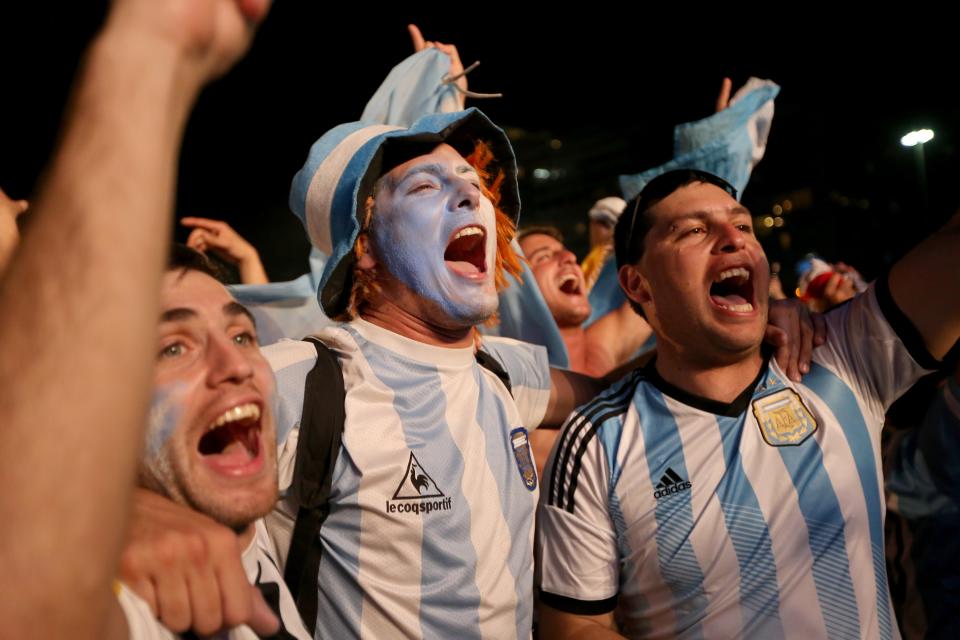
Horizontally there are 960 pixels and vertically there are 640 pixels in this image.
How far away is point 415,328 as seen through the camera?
195cm

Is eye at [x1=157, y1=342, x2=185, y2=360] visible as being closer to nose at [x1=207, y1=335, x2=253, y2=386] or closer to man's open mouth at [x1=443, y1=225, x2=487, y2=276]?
nose at [x1=207, y1=335, x2=253, y2=386]

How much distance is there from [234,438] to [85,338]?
767 millimetres

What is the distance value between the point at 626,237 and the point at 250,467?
5.31ft

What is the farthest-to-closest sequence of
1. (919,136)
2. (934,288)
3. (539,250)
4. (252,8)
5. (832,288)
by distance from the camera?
(539,250)
(919,136)
(832,288)
(934,288)
(252,8)

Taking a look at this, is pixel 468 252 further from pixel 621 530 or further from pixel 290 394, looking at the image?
Answer: pixel 621 530

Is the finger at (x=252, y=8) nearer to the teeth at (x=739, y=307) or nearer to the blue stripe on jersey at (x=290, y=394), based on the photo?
the blue stripe on jersey at (x=290, y=394)

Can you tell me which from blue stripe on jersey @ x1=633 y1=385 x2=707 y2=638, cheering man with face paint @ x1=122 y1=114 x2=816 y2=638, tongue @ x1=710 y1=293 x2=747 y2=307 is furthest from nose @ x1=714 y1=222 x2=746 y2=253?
cheering man with face paint @ x1=122 y1=114 x2=816 y2=638

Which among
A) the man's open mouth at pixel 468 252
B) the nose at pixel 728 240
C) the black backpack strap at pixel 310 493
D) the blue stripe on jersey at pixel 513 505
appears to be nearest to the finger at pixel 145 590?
the black backpack strap at pixel 310 493

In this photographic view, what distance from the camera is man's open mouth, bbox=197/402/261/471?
44.9 inches

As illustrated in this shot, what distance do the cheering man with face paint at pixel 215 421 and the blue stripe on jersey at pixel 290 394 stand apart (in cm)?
30

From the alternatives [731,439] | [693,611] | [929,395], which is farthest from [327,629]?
[929,395]

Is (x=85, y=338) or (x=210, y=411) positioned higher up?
(x=85, y=338)

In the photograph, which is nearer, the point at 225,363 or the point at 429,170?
the point at 225,363

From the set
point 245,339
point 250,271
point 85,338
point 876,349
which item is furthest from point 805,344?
point 250,271
